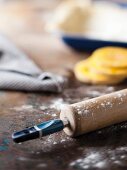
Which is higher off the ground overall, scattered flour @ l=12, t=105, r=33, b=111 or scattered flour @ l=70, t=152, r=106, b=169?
scattered flour @ l=12, t=105, r=33, b=111

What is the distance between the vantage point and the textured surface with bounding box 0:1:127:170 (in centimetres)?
70

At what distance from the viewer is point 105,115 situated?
0.77m

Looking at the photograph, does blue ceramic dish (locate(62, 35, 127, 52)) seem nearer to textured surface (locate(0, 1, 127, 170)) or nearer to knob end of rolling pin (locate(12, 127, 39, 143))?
textured surface (locate(0, 1, 127, 170))

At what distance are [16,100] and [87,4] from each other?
25.5 inches

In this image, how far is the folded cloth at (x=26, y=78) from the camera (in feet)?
3.20

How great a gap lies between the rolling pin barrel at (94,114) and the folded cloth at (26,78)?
21 cm

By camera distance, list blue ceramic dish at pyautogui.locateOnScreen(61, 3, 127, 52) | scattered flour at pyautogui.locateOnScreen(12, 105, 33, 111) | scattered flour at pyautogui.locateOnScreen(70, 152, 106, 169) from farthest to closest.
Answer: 1. blue ceramic dish at pyautogui.locateOnScreen(61, 3, 127, 52)
2. scattered flour at pyautogui.locateOnScreen(12, 105, 33, 111)
3. scattered flour at pyautogui.locateOnScreen(70, 152, 106, 169)

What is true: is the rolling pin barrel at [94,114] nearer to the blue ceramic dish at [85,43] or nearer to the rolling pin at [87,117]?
the rolling pin at [87,117]

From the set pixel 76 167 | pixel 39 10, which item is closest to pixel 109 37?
pixel 39 10

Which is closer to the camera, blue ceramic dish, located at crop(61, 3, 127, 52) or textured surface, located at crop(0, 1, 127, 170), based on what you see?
textured surface, located at crop(0, 1, 127, 170)

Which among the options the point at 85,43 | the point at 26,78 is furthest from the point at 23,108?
the point at 85,43

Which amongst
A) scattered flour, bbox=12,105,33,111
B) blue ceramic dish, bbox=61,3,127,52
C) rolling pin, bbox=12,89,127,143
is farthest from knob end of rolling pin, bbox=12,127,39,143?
blue ceramic dish, bbox=61,3,127,52

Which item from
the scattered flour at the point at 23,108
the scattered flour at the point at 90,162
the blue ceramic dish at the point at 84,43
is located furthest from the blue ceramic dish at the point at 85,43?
the scattered flour at the point at 90,162

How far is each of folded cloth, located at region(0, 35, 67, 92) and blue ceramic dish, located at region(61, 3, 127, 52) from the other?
0.17 meters
